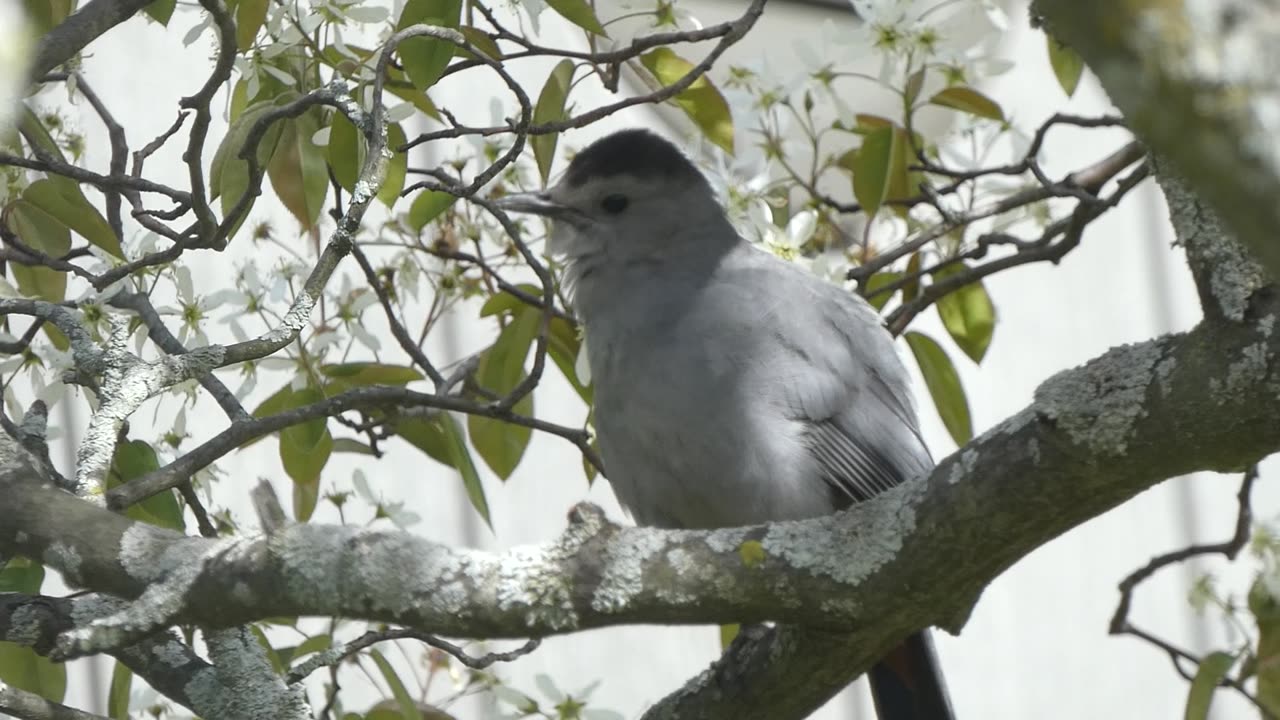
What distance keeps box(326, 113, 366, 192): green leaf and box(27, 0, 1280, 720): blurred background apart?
1648 mm

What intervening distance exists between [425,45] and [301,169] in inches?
10.3

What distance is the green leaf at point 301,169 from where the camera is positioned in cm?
210

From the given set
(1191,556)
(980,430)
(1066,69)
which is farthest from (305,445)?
(980,430)

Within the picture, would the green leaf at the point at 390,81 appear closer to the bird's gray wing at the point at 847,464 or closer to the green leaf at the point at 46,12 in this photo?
the green leaf at the point at 46,12

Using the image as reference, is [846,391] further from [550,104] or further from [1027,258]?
[550,104]

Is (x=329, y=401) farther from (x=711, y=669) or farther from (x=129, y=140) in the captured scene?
(x=129, y=140)

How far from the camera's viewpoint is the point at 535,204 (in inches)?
106

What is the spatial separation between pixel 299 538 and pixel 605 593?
31cm

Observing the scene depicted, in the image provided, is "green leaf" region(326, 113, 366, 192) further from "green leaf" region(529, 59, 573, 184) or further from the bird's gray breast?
the bird's gray breast

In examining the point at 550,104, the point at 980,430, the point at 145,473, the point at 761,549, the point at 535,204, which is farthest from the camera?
the point at 980,430

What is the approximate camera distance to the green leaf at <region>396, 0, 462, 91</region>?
6.68 ft

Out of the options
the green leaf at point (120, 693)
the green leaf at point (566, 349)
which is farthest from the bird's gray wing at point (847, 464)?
the green leaf at point (120, 693)

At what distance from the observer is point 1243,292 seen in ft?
4.62

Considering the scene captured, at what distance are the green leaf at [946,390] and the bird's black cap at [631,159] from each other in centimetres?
55
